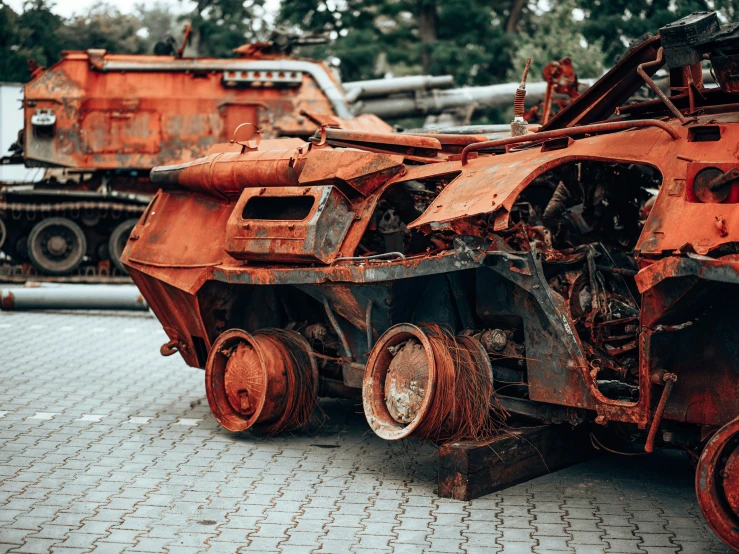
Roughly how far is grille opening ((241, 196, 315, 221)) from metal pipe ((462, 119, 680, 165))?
1.25 metres

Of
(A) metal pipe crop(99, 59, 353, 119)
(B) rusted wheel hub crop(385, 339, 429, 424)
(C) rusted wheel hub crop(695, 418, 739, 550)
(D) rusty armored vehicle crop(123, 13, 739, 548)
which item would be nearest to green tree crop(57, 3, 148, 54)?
(A) metal pipe crop(99, 59, 353, 119)

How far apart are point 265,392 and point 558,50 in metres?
21.1

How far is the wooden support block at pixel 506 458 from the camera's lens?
632 centimetres

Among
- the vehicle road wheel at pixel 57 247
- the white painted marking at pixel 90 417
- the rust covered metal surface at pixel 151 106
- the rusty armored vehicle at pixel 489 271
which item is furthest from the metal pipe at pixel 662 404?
the vehicle road wheel at pixel 57 247

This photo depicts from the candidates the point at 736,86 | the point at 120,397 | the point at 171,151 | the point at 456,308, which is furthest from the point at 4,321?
the point at 736,86

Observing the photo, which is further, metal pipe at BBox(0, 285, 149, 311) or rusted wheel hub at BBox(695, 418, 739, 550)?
metal pipe at BBox(0, 285, 149, 311)

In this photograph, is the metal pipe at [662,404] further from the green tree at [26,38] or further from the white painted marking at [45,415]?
the green tree at [26,38]

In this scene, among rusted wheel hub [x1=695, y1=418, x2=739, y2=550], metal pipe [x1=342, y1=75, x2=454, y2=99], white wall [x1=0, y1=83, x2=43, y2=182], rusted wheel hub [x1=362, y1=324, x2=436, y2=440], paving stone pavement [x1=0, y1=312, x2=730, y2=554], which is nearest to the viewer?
rusted wheel hub [x1=695, y1=418, x2=739, y2=550]

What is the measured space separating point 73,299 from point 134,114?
3523 millimetres

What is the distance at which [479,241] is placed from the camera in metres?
6.24

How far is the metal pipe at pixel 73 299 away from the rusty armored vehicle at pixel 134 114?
250 centimetres

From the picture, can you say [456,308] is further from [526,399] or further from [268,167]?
[268,167]

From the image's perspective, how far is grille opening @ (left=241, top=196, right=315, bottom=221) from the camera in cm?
767

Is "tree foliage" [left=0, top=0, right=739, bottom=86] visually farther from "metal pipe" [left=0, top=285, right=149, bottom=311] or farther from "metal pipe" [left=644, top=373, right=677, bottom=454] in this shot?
"metal pipe" [left=644, top=373, right=677, bottom=454]
